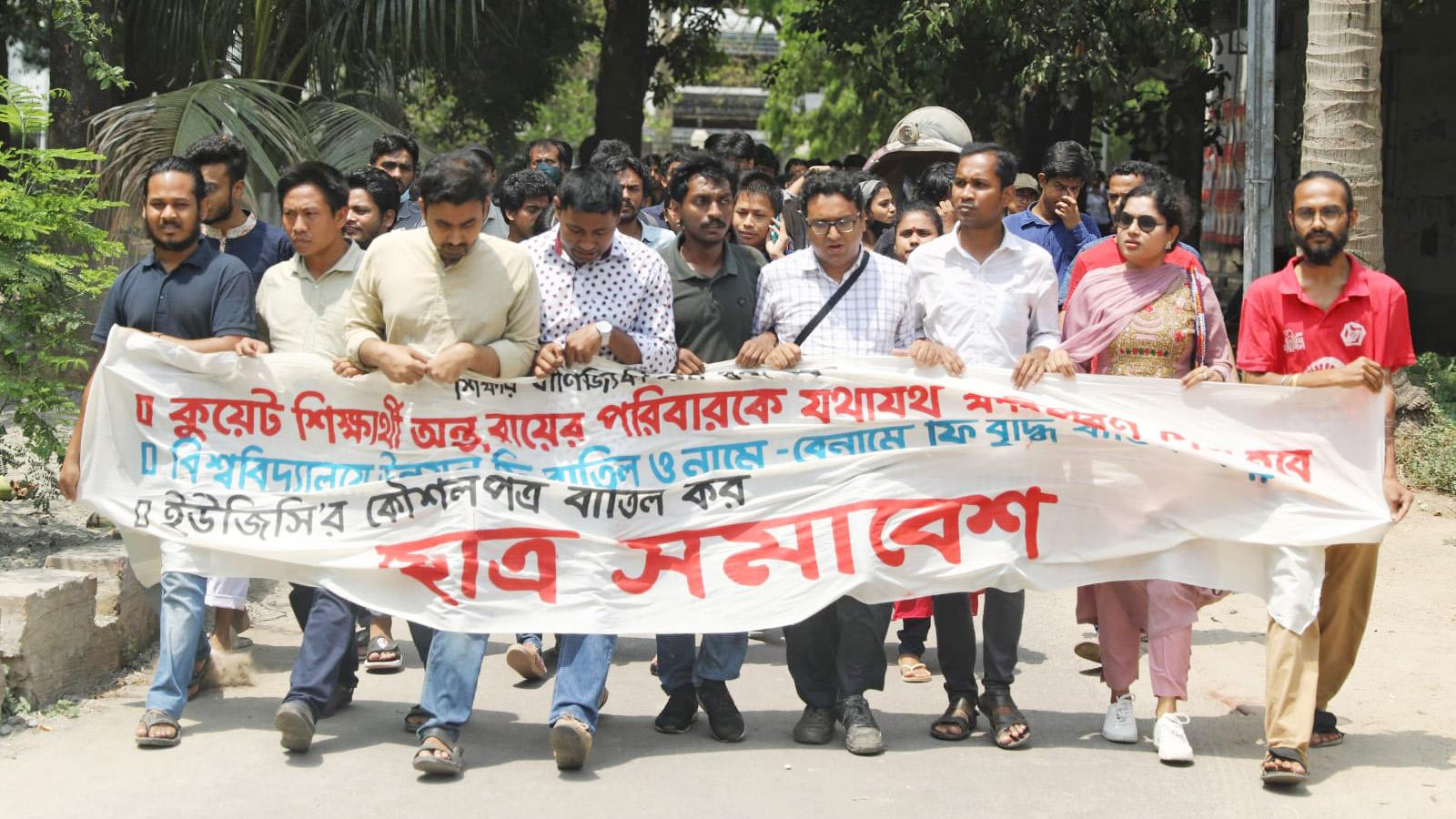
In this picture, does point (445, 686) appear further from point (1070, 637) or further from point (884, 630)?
point (1070, 637)

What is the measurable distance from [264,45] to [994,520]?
769 cm

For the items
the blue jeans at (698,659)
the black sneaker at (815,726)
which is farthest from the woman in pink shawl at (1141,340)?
the blue jeans at (698,659)

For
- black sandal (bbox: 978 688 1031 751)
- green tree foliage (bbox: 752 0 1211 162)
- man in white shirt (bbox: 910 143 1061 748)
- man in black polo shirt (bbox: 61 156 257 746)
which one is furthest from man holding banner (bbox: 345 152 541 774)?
green tree foliage (bbox: 752 0 1211 162)

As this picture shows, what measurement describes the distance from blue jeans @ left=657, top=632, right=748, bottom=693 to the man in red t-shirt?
176 centimetres

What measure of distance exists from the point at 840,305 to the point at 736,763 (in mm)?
1599

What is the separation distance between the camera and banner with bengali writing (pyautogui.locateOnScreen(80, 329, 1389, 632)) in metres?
5.27

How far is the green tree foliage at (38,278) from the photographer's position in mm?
6148

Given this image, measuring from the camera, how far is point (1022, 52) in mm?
13430

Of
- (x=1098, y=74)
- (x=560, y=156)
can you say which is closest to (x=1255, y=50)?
(x=1098, y=74)

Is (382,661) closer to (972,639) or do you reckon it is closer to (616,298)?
(616,298)

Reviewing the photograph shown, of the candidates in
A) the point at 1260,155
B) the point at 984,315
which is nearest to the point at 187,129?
the point at 984,315

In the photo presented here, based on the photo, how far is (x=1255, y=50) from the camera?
1016 cm

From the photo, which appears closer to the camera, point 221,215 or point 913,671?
point 221,215

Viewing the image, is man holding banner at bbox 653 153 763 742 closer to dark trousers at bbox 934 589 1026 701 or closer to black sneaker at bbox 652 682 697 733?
black sneaker at bbox 652 682 697 733
